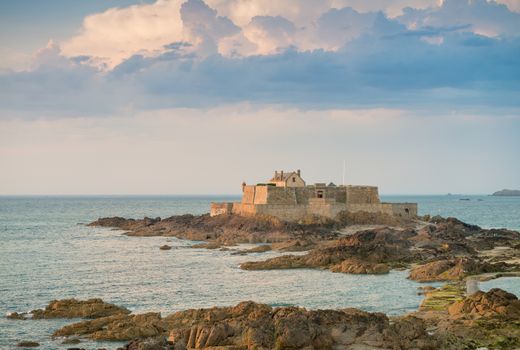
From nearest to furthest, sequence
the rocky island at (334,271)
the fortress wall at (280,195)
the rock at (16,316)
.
Answer: the rocky island at (334,271) < the rock at (16,316) < the fortress wall at (280,195)

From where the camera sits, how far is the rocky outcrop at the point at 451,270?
4084 centimetres

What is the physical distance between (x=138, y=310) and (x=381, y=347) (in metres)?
14.0

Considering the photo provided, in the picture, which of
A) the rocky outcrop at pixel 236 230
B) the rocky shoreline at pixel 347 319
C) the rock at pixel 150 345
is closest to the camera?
the rock at pixel 150 345

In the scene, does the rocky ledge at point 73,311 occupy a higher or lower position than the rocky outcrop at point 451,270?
lower

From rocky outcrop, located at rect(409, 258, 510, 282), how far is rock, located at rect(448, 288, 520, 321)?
43.0 ft

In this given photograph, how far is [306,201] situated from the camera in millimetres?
80375

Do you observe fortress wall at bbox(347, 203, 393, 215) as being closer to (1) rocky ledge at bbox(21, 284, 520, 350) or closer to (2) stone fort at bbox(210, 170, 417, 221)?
(2) stone fort at bbox(210, 170, 417, 221)

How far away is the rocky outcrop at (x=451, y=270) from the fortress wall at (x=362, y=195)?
124ft

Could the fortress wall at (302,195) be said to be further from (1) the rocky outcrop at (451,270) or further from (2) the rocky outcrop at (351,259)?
(1) the rocky outcrop at (451,270)

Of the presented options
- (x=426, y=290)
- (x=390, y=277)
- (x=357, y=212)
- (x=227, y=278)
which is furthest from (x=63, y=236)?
(x=426, y=290)

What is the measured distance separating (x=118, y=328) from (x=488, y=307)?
574 inches

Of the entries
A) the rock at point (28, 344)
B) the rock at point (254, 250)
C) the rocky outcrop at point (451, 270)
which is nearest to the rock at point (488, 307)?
the rocky outcrop at point (451, 270)

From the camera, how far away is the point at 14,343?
25.8 meters

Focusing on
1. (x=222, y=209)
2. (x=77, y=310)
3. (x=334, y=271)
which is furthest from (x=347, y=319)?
(x=222, y=209)
